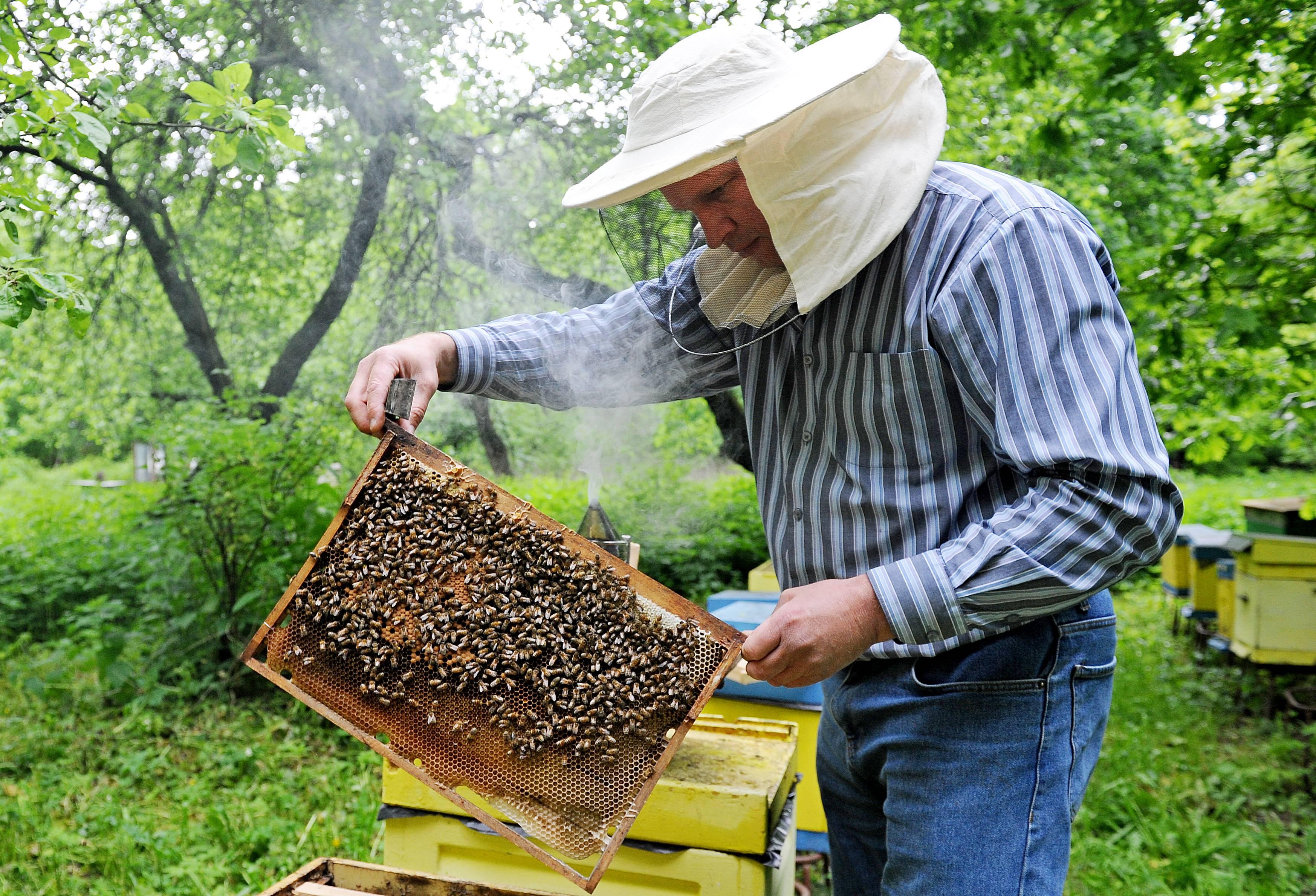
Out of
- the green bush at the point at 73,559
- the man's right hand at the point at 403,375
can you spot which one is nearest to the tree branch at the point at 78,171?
the green bush at the point at 73,559

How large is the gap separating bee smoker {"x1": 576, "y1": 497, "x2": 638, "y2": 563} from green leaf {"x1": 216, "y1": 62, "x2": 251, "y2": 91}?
1.57 metres

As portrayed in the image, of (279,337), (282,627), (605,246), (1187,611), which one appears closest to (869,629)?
(282,627)

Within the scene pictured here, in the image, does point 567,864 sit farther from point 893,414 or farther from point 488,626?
point 893,414

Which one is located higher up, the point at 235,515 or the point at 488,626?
the point at 488,626

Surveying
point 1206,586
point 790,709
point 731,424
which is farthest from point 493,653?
point 1206,586

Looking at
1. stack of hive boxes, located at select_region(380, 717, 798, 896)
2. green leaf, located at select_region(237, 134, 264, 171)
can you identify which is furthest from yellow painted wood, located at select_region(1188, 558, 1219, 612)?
green leaf, located at select_region(237, 134, 264, 171)

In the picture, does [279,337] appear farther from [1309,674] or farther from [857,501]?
[1309,674]

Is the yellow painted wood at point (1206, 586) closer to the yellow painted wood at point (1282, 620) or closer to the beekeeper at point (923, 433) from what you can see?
the yellow painted wood at point (1282, 620)

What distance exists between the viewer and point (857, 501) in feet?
6.00

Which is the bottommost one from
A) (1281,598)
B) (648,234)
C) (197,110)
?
(1281,598)

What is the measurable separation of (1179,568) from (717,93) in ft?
28.1

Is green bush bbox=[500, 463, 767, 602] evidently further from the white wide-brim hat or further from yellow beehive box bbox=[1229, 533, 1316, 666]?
the white wide-brim hat

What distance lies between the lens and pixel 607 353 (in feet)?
7.88

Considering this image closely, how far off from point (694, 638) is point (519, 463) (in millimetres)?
4834
